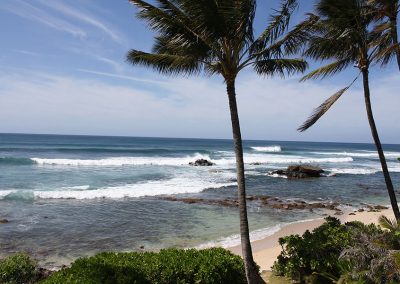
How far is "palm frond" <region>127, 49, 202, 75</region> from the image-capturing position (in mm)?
7930

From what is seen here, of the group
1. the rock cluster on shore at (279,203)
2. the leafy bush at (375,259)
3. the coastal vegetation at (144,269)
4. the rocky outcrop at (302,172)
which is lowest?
the rock cluster on shore at (279,203)

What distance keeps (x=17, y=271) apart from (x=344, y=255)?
22.9 feet

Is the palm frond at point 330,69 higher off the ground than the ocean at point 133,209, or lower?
higher

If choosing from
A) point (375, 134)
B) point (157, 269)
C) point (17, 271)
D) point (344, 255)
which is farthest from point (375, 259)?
point (17, 271)

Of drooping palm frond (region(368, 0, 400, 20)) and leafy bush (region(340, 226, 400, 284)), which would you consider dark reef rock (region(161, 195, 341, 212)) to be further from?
leafy bush (region(340, 226, 400, 284))

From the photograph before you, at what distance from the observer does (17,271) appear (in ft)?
26.1

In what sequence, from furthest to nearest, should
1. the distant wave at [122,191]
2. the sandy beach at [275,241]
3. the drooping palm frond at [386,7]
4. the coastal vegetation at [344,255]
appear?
the distant wave at [122,191], the sandy beach at [275,241], the drooping palm frond at [386,7], the coastal vegetation at [344,255]

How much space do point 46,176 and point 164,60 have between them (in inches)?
1050

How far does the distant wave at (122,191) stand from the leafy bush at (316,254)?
51.4ft

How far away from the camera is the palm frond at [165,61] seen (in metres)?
7.93

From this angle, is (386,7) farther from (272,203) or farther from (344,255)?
(272,203)

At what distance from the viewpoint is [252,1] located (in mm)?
6988

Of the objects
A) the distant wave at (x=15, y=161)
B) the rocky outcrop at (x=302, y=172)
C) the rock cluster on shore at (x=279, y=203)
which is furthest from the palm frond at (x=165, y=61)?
the distant wave at (x=15, y=161)

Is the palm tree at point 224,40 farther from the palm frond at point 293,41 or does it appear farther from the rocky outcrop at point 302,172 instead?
the rocky outcrop at point 302,172
